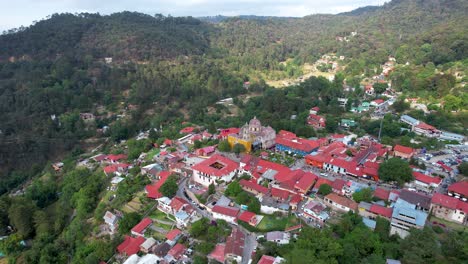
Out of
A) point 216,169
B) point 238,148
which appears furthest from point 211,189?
point 238,148

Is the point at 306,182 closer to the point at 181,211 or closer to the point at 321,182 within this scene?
the point at 321,182

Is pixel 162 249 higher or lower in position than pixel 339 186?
lower

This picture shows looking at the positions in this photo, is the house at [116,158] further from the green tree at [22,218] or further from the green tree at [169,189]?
the green tree at [169,189]

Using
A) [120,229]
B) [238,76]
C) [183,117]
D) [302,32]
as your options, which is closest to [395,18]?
[302,32]

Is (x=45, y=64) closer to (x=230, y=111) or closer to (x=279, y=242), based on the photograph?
(x=230, y=111)

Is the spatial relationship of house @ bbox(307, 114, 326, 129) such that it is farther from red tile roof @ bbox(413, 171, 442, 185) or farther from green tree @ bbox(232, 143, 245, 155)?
red tile roof @ bbox(413, 171, 442, 185)

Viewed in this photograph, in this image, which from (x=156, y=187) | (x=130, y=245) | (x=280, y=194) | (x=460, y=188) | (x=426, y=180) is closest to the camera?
(x=130, y=245)
